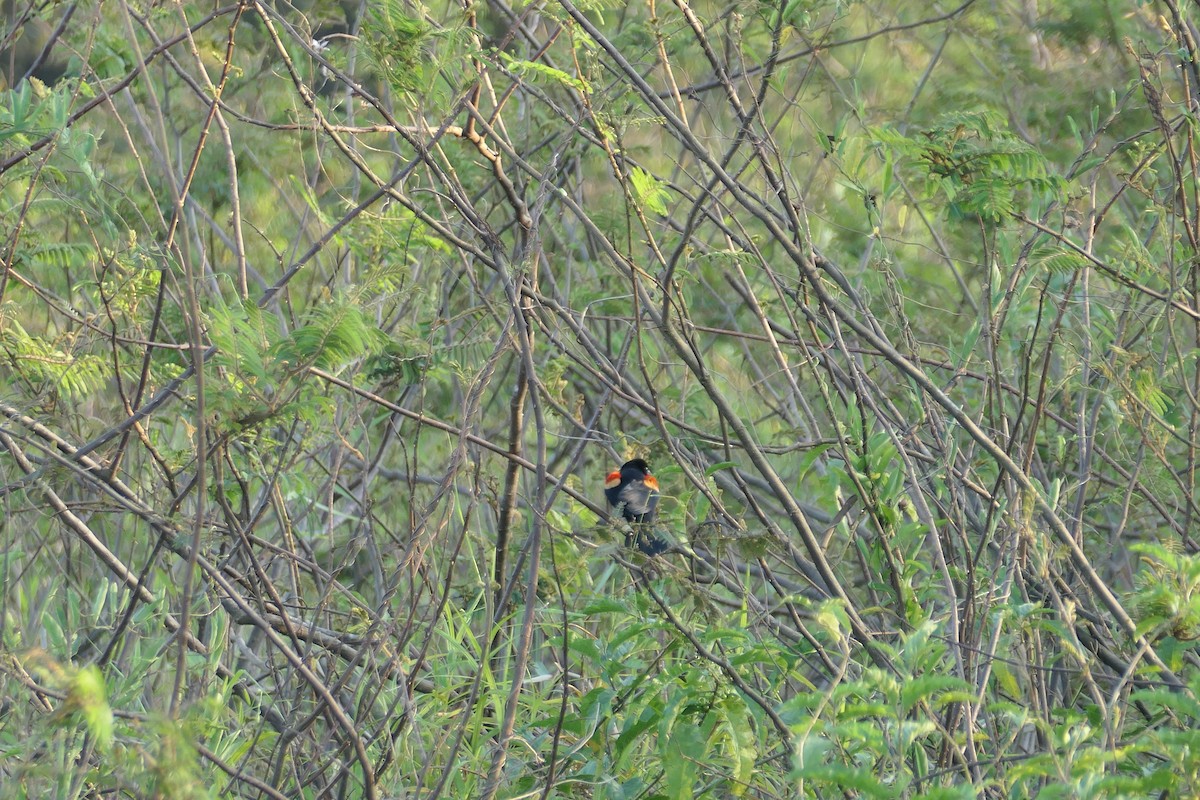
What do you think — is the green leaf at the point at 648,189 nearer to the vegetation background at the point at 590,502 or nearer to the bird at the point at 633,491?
the vegetation background at the point at 590,502

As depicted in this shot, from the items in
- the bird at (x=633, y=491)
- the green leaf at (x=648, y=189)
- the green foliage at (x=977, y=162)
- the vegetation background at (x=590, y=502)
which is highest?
the green foliage at (x=977, y=162)

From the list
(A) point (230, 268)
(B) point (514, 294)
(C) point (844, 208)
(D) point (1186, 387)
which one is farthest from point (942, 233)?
(B) point (514, 294)

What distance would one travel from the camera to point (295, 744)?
330 cm

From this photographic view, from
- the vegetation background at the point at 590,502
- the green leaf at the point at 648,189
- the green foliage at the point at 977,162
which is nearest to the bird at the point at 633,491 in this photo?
the vegetation background at the point at 590,502

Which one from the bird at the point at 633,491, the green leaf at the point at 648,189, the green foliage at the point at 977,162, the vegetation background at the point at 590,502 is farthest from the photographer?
the bird at the point at 633,491

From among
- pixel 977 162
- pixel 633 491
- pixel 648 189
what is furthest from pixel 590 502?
pixel 977 162

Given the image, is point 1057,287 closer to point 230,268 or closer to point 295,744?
point 295,744

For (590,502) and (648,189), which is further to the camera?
(590,502)

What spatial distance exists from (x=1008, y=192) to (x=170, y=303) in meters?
2.83

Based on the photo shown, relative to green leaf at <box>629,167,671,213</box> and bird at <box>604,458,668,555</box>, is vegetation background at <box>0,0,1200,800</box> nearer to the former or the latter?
green leaf at <box>629,167,671,213</box>

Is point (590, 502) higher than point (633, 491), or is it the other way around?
Answer: point (590, 502)

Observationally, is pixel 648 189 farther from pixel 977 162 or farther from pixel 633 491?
pixel 633 491

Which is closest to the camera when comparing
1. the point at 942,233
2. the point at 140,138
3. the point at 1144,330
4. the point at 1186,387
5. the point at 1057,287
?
the point at 1186,387

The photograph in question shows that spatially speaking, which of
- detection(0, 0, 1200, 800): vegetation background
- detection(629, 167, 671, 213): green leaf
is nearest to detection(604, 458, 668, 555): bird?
detection(0, 0, 1200, 800): vegetation background
